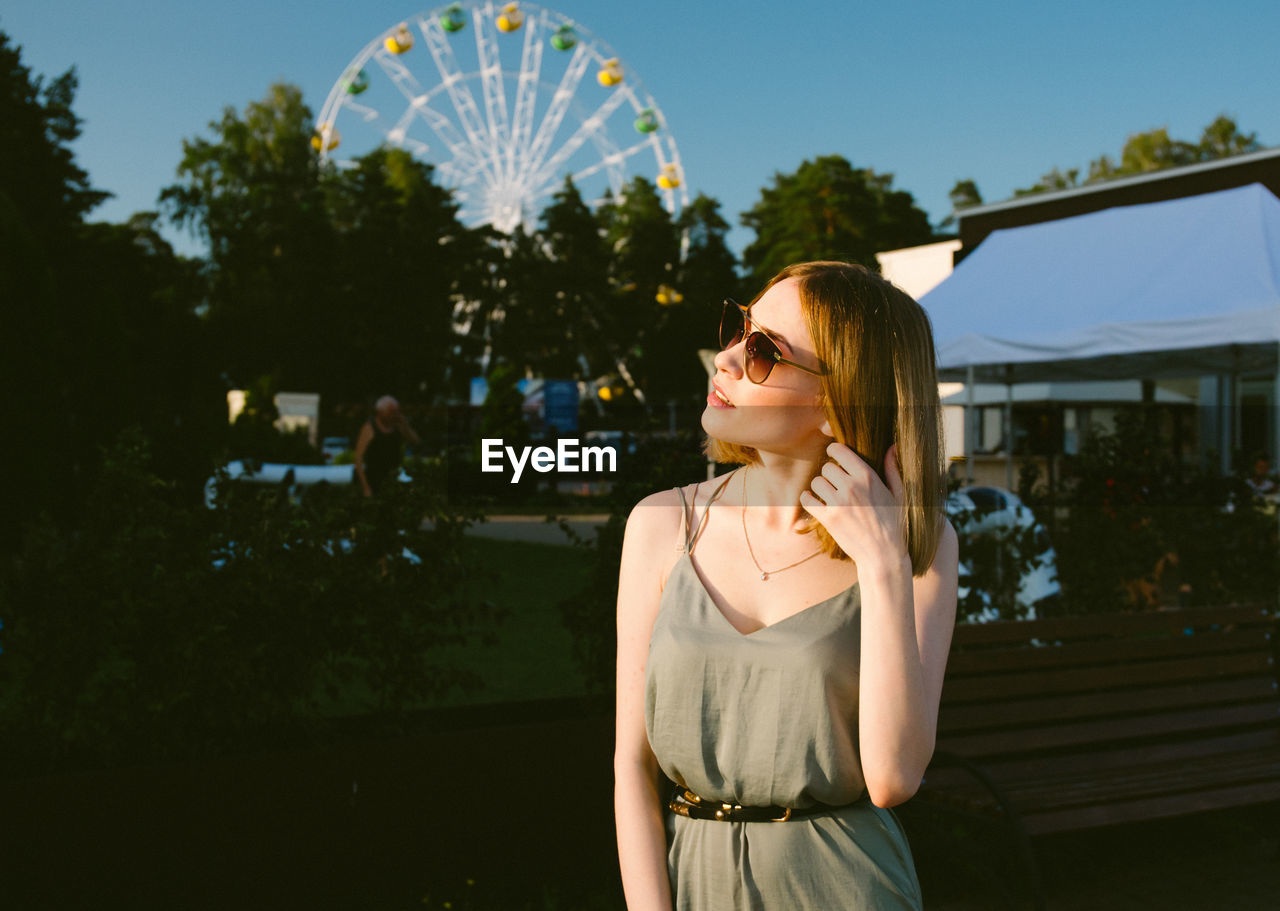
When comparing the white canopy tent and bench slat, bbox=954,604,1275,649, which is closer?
bench slat, bbox=954,604,1275,649

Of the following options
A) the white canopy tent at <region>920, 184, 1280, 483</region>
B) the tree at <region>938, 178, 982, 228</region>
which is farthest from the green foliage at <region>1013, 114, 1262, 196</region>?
the white canopy tent at <region>920, 184, 1280, 483</region>

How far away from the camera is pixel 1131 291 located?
9.58 metres

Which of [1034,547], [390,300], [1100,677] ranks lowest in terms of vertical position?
[1100,677]

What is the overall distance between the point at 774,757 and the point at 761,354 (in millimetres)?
555

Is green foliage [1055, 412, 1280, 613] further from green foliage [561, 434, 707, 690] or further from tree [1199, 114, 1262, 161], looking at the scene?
tree [1199, 114, 1262, 161]

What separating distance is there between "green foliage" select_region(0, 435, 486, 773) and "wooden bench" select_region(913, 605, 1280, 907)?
179 centimetres

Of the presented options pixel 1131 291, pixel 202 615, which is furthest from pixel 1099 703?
pixel 1131 291

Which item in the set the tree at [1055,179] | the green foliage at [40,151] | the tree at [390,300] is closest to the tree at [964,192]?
the tree at [1055,179]

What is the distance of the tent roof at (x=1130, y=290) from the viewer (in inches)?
333

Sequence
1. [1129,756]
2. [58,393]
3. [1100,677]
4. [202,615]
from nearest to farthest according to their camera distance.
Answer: [202,615] → [1129,756] → [1100,677] → [58,393]

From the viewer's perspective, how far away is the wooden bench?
3957mm

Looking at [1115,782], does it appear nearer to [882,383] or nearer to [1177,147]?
[882,383]

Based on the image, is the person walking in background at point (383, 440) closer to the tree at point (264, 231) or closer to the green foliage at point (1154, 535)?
the green foliage at point (1154, 535)

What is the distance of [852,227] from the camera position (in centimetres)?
5234
